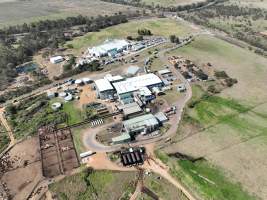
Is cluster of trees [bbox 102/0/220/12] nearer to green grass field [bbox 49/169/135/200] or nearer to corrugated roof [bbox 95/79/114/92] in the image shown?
corrugated roof [bbox 95/79/114/92]

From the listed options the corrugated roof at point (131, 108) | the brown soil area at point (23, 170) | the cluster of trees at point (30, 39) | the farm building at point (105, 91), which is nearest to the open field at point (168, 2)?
the cluster of trees at point (30, 39)

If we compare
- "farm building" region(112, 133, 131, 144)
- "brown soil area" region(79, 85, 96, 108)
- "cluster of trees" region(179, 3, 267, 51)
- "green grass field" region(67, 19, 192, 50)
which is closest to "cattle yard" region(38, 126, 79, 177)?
"farm building" region(112, 133, 131, 144)

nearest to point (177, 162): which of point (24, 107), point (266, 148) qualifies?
point (266, 148)

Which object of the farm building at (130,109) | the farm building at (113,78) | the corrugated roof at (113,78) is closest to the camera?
the farm building at (130,109)

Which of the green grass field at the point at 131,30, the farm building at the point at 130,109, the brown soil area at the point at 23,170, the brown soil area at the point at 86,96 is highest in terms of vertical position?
the green grass field at the point at 131,30

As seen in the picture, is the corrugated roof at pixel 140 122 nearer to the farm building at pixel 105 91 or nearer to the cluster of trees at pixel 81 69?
the farm building at pixel 105 91

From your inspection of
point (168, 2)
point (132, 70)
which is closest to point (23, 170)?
point (132, 70)

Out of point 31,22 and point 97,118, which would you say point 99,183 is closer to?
point 97,118

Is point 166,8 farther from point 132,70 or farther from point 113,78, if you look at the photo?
point 113,78
